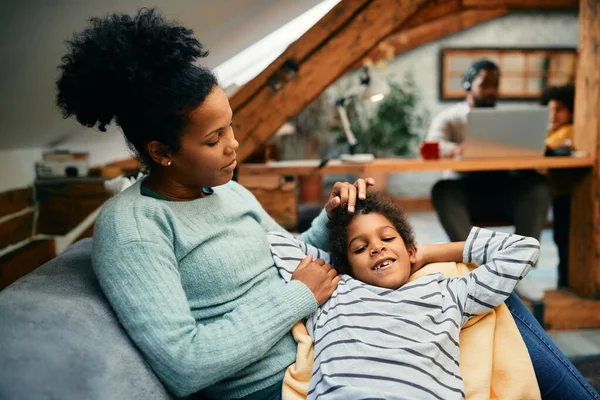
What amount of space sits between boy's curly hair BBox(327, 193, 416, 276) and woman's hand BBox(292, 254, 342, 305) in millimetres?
136

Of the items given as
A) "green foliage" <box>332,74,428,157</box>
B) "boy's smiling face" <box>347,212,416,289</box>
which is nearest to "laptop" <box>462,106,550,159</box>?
"boy's smiling face" <box>347,212,416,289</box>

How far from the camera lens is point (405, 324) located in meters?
1.06

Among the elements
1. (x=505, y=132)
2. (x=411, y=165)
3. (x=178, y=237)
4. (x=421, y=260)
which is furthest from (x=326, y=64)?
(x=178, y=237)

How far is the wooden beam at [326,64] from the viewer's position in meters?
2.38

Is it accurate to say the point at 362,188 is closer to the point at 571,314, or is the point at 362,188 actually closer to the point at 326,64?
the point at 326,64

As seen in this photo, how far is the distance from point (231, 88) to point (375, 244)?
304 cm

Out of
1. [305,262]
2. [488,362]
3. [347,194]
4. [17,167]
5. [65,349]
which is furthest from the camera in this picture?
[17,167]

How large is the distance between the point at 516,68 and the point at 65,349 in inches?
265

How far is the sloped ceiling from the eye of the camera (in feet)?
4.53

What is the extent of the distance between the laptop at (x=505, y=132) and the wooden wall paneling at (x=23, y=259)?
2311mm

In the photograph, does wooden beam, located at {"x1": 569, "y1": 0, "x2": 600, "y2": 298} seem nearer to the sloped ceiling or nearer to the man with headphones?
the man with headphones

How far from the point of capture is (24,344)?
805 mm

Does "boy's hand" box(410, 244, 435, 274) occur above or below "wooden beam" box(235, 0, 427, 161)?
below

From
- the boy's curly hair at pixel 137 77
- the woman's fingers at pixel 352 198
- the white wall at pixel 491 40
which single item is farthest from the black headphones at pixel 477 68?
the white wall at pixel 491 40
